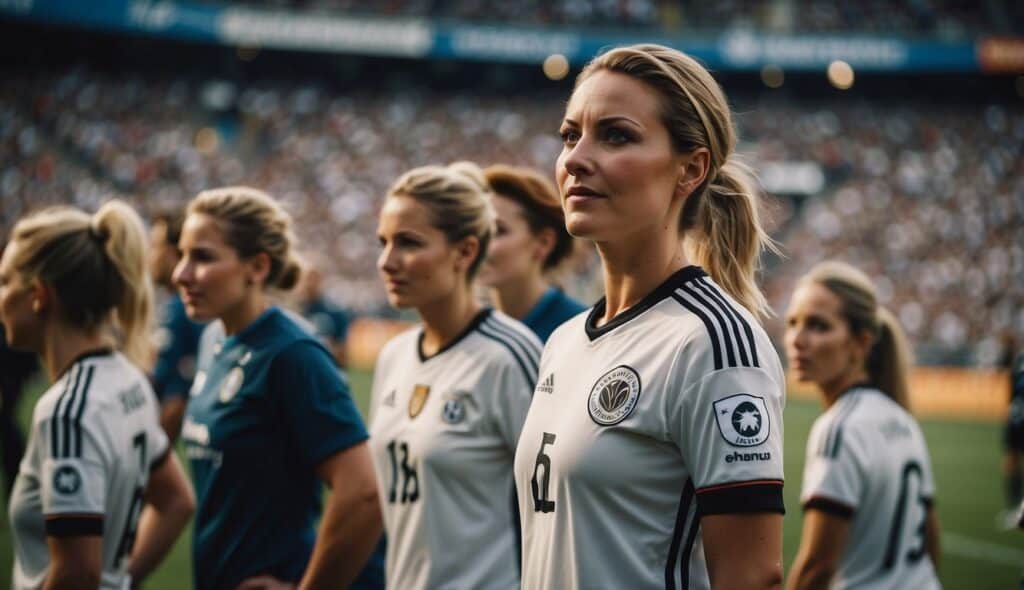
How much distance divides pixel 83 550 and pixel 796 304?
2733 mm

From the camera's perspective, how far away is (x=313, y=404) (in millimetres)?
3070

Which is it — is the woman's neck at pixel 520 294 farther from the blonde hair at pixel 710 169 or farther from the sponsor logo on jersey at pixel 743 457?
the sponsor logo on jersey at pixel 743 457

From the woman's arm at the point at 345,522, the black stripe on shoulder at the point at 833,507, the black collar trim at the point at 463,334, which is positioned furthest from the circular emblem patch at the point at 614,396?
the black stripe on shoulder at the point at 833,507

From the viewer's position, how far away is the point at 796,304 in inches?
160

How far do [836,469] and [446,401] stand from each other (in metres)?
1.43

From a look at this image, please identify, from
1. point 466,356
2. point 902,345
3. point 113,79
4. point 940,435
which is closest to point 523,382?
point 466,356

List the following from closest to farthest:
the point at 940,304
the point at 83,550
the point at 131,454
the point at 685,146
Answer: the point at 685,146 < the point at 83,550 < the point at 131,454 < the point at 940,304

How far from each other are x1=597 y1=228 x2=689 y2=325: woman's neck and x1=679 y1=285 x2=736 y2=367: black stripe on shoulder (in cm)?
8

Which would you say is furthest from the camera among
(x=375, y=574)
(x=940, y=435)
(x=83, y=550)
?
(x=940, y=435)

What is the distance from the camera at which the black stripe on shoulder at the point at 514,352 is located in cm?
339

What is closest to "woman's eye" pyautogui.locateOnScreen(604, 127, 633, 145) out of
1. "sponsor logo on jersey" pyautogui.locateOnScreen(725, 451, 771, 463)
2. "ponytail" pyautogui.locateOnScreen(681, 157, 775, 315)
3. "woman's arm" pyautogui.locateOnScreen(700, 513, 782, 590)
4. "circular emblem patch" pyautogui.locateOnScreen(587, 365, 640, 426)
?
"ponytail" pyautogui.locateOnScreen(681, 157, 775, 315)

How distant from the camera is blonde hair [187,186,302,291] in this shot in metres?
3.45

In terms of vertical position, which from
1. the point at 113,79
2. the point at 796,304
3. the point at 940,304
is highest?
the point at 113,79

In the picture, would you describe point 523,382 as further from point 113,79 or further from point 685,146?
point 113,79
